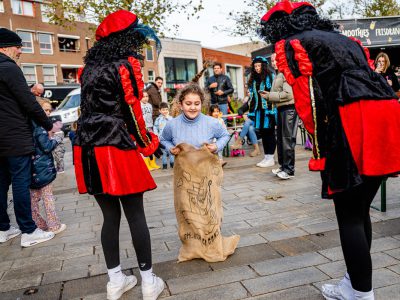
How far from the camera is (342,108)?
6.54ft

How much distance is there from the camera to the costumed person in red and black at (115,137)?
2.40 meters

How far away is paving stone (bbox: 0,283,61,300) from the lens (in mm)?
2713

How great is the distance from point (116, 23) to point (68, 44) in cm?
3845

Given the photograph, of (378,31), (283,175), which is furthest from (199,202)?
(378,31)

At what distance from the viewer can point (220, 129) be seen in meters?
3.20

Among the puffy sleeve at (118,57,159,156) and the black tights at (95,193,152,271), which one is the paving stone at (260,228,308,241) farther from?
the puffy sleeve at (118,57,159,156)

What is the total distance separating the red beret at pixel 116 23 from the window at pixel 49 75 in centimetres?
3532

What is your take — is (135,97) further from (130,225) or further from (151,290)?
(151,290)

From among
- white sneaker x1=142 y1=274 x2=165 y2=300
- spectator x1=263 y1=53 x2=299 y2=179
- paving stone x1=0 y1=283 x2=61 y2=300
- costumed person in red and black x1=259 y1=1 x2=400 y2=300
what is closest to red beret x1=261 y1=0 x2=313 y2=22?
costumed person in red and black x1=259 y1=1 x2=400 y2=300

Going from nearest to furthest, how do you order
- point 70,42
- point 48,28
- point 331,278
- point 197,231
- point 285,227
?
point 331,278
point 197,231
point 285,227
point 48,28
point 70,42

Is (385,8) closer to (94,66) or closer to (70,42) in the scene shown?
(94,66)

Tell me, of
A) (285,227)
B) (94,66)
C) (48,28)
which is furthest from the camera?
(48,28)

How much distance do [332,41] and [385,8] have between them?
2341cm

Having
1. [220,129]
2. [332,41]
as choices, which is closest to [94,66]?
[220,129]
